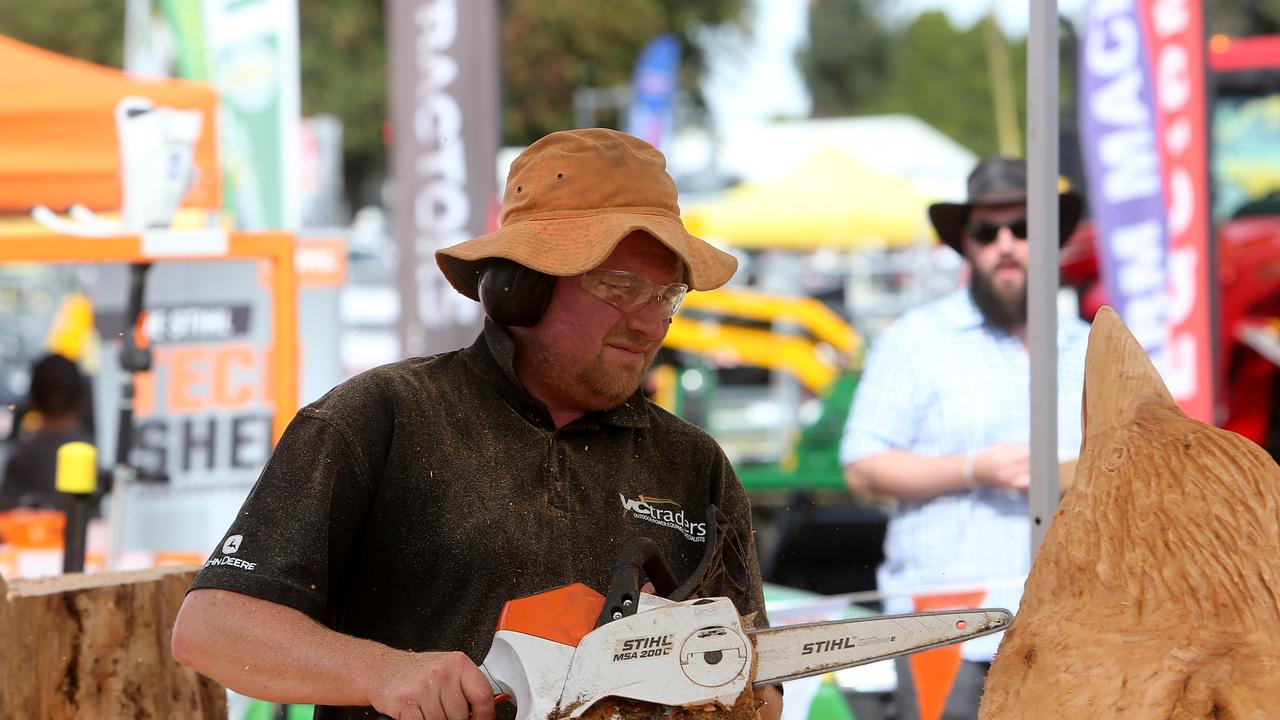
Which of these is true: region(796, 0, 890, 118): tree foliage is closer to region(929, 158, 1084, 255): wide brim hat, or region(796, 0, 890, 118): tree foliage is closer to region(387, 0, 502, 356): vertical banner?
region(387, 0, 502, 356): vertical banner

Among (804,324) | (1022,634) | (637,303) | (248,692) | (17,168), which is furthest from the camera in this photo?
(804,324)

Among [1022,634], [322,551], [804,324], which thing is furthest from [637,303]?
[804,324]

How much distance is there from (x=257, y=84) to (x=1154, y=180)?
9.90 ft

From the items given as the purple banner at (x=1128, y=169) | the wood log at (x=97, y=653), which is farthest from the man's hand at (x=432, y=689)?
the purple banner at (x=1128, y=169)

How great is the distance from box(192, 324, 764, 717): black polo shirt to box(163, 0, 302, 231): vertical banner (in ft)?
8.12

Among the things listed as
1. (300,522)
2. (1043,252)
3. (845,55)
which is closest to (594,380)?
(300,522)

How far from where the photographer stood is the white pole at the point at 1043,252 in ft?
8.52

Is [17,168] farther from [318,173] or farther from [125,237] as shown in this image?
[318,173]

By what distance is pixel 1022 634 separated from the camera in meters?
1.60

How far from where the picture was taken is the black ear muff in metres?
2.00

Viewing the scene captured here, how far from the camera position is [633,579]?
5.34 feet

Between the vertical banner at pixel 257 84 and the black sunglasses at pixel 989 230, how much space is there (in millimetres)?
2191

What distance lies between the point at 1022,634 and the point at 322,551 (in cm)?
93

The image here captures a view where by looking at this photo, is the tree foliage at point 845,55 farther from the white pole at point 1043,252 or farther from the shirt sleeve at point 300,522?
the shirt sleeve at point 300,522
